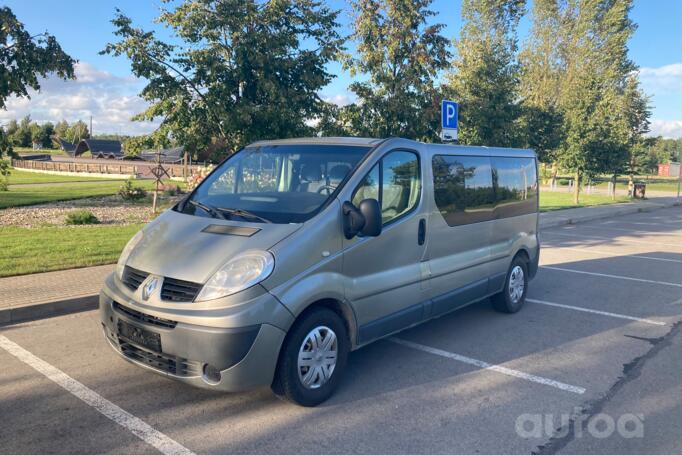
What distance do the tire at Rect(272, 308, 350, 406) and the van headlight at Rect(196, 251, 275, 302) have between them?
1.59ft

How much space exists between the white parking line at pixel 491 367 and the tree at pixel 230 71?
597cm

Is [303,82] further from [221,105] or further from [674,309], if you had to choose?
[674,309]

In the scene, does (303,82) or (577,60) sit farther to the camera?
(577,60)

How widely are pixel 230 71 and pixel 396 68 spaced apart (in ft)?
14.9

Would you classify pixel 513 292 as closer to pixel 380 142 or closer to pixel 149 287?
pixel 380 142

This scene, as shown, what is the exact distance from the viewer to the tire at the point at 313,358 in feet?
11.9

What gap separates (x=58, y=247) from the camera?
29.9 feet

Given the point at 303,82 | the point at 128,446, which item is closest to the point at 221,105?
the point at 303,82

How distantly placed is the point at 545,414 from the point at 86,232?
9.91 meters

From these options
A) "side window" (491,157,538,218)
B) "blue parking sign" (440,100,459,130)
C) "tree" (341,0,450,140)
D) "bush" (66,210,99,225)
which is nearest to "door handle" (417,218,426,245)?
"side window" (491,157,538,218)

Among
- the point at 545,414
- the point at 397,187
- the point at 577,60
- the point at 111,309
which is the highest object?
the point at 577,60

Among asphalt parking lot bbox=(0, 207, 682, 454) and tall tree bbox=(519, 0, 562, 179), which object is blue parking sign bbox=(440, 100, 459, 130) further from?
tall tree bbox=(519, 0, 562, 179)

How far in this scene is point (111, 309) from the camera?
3863 mm

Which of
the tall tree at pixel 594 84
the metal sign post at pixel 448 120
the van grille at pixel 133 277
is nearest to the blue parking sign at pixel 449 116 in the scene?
the metal sign post at pixel 448 120
